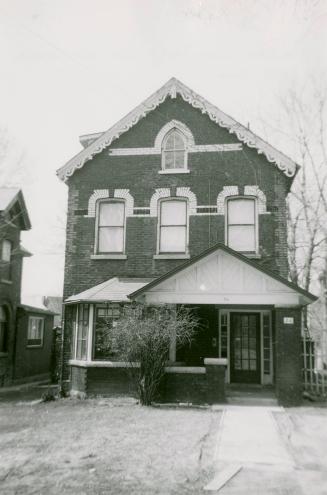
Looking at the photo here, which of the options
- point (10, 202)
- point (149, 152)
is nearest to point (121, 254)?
point (149, 152)

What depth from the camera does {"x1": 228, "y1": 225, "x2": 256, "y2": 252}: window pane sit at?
16297mm

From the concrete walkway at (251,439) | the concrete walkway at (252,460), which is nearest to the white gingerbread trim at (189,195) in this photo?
the concrete walkway at (251,439)

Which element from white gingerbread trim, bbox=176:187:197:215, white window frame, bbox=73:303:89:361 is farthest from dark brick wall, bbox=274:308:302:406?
white window frame, bbox=73:303:89:361

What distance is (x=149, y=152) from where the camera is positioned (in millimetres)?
17312

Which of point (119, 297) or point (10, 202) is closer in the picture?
point (119, 297)

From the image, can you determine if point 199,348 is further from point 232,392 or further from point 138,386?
point 138,386

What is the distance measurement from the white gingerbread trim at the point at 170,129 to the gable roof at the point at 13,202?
8166mm

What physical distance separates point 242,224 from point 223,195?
3.82 feet

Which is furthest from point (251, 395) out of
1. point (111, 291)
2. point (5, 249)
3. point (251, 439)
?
point (5, 249)

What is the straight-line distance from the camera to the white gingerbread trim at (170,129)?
17219mm

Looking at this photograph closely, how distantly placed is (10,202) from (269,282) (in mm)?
13710

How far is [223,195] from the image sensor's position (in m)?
16.6

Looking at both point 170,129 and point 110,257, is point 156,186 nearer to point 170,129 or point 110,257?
point 170,129

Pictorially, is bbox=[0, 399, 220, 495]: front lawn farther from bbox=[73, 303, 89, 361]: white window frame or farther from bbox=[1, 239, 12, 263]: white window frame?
bbox=[1, 239, 12, 263]: white window frame
